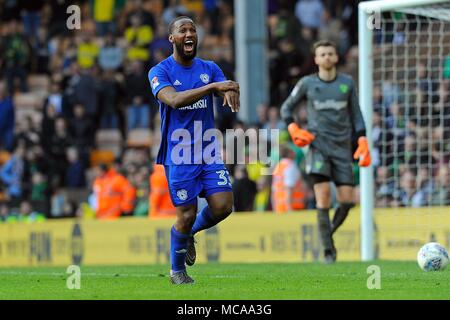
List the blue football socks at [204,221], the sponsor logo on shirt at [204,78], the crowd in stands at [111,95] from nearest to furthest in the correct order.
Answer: the sponsor logo on shirt at [204,78], the blue football socks at [204,221], the crowd in stands at [111,95]

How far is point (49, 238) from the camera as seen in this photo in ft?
65.0

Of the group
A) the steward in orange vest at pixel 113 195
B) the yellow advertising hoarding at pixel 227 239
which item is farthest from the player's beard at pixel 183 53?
the steward in orange vest at pixel 113 195

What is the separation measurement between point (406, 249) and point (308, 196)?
273cm

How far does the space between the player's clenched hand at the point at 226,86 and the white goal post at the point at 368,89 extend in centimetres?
618

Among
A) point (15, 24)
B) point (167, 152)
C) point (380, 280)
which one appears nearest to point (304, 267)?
point (380, 280)

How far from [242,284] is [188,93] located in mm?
1825

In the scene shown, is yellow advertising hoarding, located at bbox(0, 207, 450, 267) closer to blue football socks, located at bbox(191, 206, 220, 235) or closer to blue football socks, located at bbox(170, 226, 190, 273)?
Answer: blue football socks, located at bbox(191, 206, 220, 235)

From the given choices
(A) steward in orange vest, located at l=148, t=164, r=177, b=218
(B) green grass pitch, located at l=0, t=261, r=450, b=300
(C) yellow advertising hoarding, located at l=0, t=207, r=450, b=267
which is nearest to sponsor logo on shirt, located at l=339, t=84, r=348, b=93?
(B) green grass pitch, located at l=0, t=261, r=450, b=300

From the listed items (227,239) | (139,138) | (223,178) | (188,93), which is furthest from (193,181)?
(139,138)

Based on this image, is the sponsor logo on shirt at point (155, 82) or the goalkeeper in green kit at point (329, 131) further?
the goalkeeper in green kit at point (329, 131)

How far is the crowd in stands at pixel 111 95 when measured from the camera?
20.4 metres

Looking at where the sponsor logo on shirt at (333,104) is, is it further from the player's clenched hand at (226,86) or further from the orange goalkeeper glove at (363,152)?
the player's clenched hand at (226,86)

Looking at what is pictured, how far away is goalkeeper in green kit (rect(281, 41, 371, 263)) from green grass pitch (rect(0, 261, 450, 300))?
0.95 meters

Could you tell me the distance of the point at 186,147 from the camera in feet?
33.9
